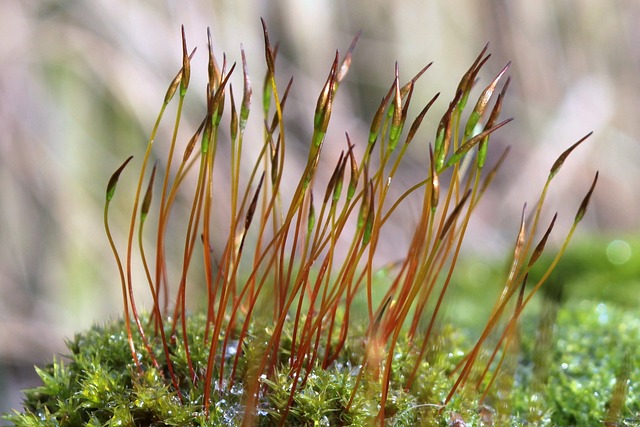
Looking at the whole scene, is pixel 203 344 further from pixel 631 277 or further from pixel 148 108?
pixel 148 108

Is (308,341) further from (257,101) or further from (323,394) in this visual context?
(257,101)

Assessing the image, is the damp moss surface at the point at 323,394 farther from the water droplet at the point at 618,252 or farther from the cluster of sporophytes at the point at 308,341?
the water droplet at the point at 618,252

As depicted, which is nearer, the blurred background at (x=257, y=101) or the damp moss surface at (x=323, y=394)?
the damp moss surface at (x=323, y=394)

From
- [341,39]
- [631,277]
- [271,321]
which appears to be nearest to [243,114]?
[271,321]

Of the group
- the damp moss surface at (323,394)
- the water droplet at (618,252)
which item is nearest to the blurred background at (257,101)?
the water droplet at (618,252)

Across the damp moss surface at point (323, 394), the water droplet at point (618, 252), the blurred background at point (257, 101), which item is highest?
the blurred background at point (257, 101)
